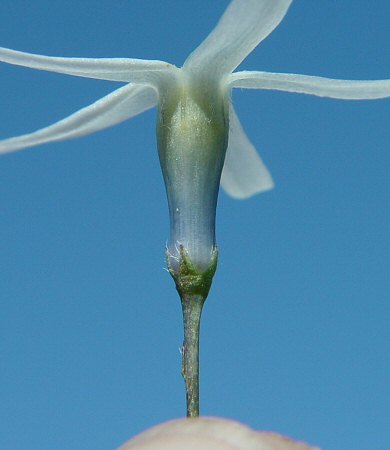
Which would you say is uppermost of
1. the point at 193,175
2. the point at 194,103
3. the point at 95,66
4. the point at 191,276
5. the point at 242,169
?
the point at 242,169

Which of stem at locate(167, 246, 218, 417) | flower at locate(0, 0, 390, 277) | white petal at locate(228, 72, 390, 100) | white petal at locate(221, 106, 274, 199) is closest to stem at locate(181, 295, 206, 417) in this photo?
stem at locate(167, 246, 218, 417)

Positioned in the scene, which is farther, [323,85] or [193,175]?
[323,85]

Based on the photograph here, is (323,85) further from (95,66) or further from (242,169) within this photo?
(95,66)

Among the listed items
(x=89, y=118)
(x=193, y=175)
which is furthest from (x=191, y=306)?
(x=89, y=118)

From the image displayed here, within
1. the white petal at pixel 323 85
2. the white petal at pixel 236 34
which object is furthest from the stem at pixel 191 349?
the white petal at pixel 323 85

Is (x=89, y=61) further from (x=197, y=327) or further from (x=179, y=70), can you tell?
(x=197, y=327)

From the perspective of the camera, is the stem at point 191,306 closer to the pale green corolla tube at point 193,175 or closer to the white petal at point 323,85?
the pale green corolla tube at point 193,175
